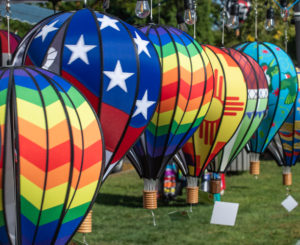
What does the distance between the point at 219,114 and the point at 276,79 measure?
1152 mm

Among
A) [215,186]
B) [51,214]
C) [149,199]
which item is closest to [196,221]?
[215,186]

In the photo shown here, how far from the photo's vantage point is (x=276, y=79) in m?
6.64

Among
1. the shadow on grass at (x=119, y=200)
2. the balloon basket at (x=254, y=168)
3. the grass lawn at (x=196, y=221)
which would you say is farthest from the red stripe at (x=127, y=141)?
the shadow on grass at (x=119, y=200)

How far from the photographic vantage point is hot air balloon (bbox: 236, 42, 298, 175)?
262 inches

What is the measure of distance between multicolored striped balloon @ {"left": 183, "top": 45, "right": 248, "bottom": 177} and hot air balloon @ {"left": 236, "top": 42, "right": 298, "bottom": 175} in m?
0.89

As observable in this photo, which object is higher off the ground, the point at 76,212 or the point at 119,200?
the point at 76,212

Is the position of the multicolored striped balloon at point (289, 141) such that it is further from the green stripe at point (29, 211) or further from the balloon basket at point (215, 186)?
the green stripe at point (29, 211)

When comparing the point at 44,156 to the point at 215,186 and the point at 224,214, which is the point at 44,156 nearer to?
the point at 224,214

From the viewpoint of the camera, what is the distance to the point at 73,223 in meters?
3.23

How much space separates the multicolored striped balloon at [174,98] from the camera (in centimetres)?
484

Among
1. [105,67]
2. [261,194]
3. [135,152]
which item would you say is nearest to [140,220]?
[261,194]

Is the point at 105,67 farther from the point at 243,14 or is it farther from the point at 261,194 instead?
the point at 261,194

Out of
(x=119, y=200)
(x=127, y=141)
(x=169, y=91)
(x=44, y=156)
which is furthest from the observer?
(x=119, y=200)

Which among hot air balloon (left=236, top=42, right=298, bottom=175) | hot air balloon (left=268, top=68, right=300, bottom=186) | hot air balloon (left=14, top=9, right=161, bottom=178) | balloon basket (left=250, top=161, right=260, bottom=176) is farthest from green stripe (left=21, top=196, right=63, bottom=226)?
hot air balloon (left=268, top=68, right=300, bottom=186)
